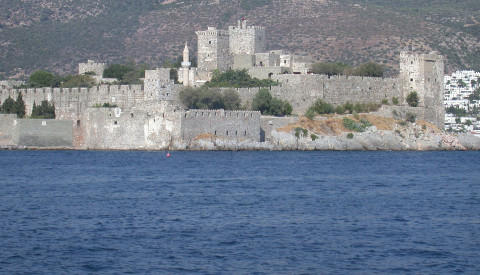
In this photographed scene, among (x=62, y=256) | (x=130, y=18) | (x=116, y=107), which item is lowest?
(x=62, y=256)

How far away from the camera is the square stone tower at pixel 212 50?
4612cm

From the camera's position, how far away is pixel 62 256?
1689 centimetres

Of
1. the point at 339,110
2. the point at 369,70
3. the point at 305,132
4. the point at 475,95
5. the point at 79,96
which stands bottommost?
the point at 305,132

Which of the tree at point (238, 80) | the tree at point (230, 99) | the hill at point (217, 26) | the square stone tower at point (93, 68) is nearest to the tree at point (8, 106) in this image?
the square stone tower at point (93, 68)

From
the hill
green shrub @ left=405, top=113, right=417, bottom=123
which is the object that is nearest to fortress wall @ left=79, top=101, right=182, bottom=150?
green shrub @ left=405, top=113, right=417, bottom=123

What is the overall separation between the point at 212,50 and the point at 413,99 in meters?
9.90

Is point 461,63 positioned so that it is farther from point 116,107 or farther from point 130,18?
point 116,107

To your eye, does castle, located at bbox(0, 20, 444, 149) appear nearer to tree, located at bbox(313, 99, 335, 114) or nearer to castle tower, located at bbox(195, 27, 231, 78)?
castle tower, located at bbox(195, 27, 231, 78)

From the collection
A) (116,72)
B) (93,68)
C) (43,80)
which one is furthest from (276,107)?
(43,80)

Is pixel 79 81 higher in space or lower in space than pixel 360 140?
higher

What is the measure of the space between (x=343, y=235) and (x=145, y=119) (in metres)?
21.6

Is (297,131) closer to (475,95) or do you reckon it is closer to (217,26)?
(217,26)

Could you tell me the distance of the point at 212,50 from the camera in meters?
46.2

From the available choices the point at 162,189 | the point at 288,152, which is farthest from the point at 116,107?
the point at 162,189
